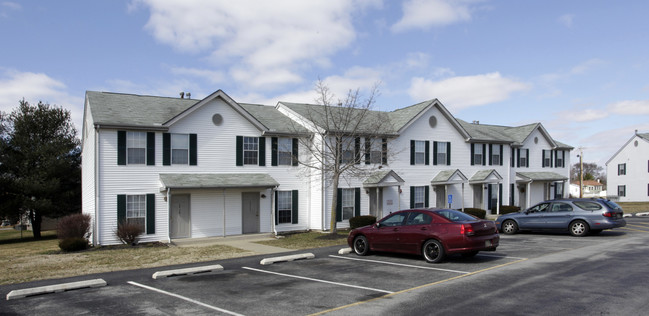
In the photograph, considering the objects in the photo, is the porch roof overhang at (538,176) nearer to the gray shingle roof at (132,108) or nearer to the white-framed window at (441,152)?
the white-framed window at (441,152)

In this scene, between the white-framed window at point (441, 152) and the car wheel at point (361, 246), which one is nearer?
the car wheel at point (361, 246)

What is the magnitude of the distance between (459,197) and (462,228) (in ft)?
59.6

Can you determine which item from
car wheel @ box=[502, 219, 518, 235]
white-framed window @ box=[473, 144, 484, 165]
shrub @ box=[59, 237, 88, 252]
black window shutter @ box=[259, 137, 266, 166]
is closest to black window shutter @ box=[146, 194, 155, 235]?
shrub @ box=[59, 237, 88, 252]

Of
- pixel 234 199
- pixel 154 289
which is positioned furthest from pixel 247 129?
pixel 154 289

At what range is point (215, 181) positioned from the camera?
66.2 ft

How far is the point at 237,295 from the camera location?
8.81 m

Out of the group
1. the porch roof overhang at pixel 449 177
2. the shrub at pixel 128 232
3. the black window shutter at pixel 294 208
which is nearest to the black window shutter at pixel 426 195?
the porch roof overhang at pixel 449 177

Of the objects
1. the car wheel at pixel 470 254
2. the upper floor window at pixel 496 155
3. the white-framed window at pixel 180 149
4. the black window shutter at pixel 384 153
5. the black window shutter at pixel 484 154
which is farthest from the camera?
the upper floor window at pixel 496 155

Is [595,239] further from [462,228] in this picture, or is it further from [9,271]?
[9,271]

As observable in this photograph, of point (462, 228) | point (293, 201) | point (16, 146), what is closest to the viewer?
point (462, 228)

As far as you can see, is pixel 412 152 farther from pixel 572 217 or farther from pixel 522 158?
pixel 522 158

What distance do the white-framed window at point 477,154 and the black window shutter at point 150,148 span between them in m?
20.1

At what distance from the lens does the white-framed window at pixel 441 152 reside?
27.8 meters

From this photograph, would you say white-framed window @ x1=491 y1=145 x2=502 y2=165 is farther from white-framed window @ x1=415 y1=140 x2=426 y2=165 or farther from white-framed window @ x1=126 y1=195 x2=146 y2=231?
white-framed window @ x1=126 y1=195 x2=146 y2=231
